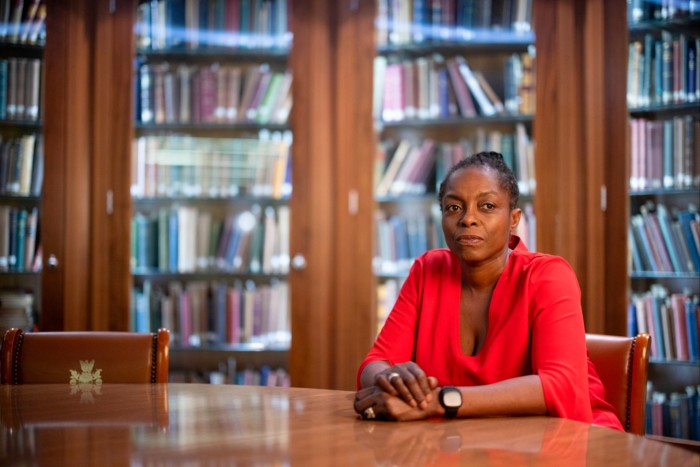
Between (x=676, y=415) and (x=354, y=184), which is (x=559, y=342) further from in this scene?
(x=354, y=184)

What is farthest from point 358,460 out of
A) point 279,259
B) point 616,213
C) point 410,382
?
point 279,259

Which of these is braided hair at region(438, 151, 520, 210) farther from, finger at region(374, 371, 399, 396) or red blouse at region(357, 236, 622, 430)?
finger at region(374, 371, 399, 396)

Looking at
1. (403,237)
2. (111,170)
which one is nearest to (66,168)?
(111,170)

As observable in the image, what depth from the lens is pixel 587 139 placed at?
12.1ft

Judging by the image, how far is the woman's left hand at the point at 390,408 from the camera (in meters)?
1.50

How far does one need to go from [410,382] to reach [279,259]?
2.66 m

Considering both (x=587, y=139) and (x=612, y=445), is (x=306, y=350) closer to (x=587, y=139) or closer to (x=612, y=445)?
(x=587, y=139)

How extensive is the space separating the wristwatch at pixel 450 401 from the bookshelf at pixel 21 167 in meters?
3.05

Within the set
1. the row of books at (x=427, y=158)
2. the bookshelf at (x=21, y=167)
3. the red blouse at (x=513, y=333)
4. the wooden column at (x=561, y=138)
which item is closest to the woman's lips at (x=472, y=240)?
the red blouse at (x=513, y=333)

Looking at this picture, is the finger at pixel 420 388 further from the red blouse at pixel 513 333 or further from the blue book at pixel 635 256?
the blue book at pixel 635 256

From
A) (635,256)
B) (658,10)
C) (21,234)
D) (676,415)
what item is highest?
(658,10)

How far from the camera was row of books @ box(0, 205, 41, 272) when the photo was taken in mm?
4133

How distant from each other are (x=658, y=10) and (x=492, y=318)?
2.34 meters

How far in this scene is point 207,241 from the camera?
14.0ft
